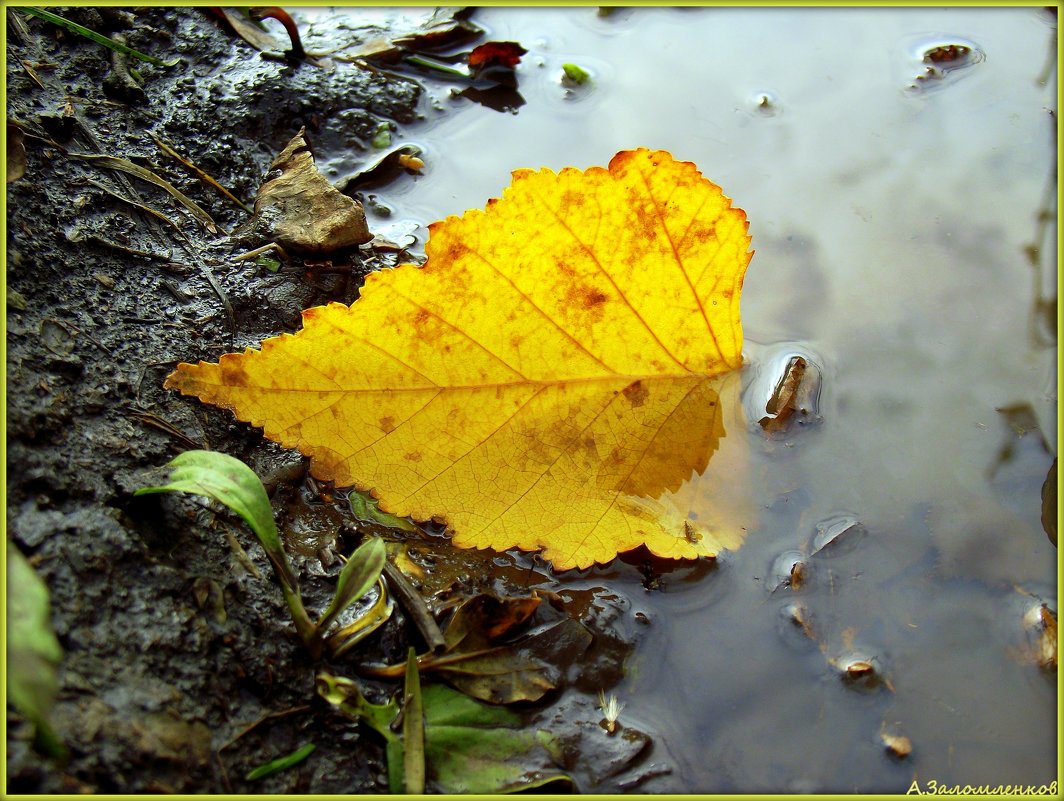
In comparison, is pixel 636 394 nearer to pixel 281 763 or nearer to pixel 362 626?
pixel 362 626

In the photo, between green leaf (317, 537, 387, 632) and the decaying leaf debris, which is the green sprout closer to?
green leaf (317, 537, 387, 632)

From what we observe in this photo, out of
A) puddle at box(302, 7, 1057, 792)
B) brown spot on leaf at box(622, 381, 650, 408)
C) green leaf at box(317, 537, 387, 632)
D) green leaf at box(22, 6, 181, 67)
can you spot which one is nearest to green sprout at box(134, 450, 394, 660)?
green leaf at box(317, 537, 387, 632)

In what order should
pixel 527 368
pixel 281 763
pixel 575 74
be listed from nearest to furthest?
pixel 281 763, pixel 527 368, pixel 575 74

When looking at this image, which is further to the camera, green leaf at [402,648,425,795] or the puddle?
the puddle

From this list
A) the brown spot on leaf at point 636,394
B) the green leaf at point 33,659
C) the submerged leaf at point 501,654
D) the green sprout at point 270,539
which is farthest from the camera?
the brown spot on leaf at point 636,394

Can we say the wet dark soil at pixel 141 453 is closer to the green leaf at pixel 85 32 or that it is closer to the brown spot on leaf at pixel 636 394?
the green leaf at pixel 85 32

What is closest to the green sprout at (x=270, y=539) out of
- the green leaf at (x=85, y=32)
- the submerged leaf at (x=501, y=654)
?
the submerged leaf at (x=501, y=654)

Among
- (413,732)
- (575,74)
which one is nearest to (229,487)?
(413,732)
